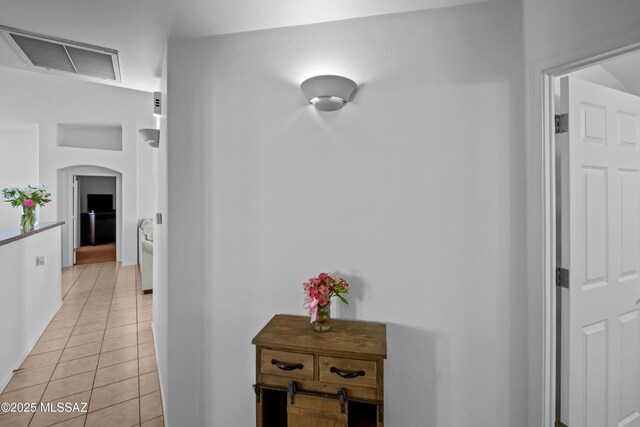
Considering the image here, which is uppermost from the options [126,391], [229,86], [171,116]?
[229,86]

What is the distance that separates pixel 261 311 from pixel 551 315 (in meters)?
1.45

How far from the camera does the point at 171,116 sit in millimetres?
1814

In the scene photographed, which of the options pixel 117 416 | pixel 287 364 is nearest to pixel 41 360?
pixel 117 416

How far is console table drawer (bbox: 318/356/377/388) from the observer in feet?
4.21

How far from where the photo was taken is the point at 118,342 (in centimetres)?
300

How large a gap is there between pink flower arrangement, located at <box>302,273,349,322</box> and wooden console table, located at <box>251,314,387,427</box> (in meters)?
0.13

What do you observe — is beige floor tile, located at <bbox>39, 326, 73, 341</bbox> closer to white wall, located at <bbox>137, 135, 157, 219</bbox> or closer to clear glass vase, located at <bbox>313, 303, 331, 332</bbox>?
clear glass vase, located at <bbox>313, 303, 331, 332</bbox>

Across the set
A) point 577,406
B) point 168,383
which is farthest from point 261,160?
point 577,406

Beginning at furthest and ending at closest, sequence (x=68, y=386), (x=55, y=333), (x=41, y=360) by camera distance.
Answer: (x=55, y=333) < (x=41, y=360) < (x=68, y=386)

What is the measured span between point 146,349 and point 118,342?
0.36 meters

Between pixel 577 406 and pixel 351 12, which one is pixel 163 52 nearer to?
pixel 351 12

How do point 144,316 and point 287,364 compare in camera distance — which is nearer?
point 287,364

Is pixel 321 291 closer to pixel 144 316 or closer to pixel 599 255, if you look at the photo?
pixel 599 255

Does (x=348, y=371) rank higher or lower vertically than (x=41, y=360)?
higher
